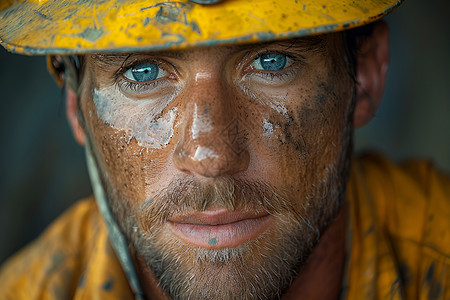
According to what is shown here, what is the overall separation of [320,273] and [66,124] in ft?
6.80

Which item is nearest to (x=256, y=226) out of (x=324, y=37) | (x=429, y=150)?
(x=324, y=37)

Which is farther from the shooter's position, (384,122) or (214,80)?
(384,122)

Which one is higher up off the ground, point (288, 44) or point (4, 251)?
point (288, 44)

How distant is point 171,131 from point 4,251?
7.13 ft

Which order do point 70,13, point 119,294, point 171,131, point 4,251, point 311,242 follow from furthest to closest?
point 4,251
point 119,294
point 311,242
point 171,131
point 70,13

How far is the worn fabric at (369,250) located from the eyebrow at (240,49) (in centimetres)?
70

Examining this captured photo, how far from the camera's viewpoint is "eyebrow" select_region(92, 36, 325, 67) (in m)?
1.24

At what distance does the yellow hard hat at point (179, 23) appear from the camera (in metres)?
1.02

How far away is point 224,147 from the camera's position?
1.20 metres

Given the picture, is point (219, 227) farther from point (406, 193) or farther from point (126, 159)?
point (406, 193)

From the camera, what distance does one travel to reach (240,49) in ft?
4.10

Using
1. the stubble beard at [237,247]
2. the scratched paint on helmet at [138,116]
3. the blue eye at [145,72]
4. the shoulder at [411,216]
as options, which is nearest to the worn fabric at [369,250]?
the shoulder at [411,216]

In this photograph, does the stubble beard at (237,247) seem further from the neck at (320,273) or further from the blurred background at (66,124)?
the blurred background at (66,124)

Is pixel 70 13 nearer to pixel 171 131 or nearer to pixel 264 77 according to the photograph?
pixel 171 131
